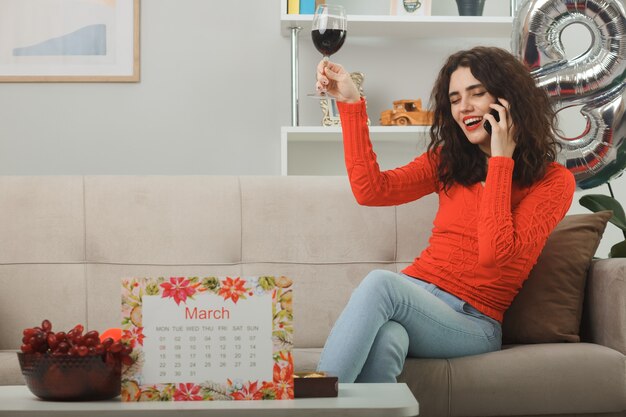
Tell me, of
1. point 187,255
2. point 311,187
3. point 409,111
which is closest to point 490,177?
point 311,187

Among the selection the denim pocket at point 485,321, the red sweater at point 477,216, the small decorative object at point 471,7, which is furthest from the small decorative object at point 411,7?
the denim pocket at point 485,321

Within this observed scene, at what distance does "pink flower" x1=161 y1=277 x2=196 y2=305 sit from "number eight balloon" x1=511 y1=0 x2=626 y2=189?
5.96ft

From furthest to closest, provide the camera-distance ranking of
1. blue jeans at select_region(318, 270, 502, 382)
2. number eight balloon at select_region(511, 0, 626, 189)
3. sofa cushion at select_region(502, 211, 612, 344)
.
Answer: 1. number eight balloon at select_region(511, 0, 626, 189)
2. sofa cushion at select_region(502, 211, 612, 344)
3. blue jeans at select_region(318, 270, 502, 382)

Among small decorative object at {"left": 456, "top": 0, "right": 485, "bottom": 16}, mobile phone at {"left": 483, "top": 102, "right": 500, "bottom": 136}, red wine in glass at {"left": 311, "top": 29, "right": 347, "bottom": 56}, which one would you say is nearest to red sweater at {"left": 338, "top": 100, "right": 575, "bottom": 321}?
mobile phone at {"left": 483, "top": 102, "right": 500, "bottom": 136}

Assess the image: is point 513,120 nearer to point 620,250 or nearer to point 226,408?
point 620,250

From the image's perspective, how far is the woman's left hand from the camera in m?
2.03

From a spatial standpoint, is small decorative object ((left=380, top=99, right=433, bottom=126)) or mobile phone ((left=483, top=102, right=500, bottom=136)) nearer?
mobile phone ((left=483, top=102, right=500, bottom=136))

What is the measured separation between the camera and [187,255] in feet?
7.71

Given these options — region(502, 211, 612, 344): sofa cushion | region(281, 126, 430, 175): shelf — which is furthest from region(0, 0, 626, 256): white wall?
region(502, 211, 612, 344): sofa cushion

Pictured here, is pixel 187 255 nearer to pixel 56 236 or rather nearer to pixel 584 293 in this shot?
pixel 56 236

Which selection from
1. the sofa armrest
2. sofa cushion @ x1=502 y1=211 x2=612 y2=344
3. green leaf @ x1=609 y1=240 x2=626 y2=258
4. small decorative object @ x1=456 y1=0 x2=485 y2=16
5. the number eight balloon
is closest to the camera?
the sofa armrest

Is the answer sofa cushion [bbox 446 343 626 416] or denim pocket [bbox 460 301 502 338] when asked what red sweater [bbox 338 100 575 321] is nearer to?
denim pocket [bbox 460 301 502 338]

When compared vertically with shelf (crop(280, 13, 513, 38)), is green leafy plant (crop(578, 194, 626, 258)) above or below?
below

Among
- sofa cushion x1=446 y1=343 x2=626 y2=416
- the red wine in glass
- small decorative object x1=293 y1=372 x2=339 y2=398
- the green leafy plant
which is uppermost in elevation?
the red wine in glass
